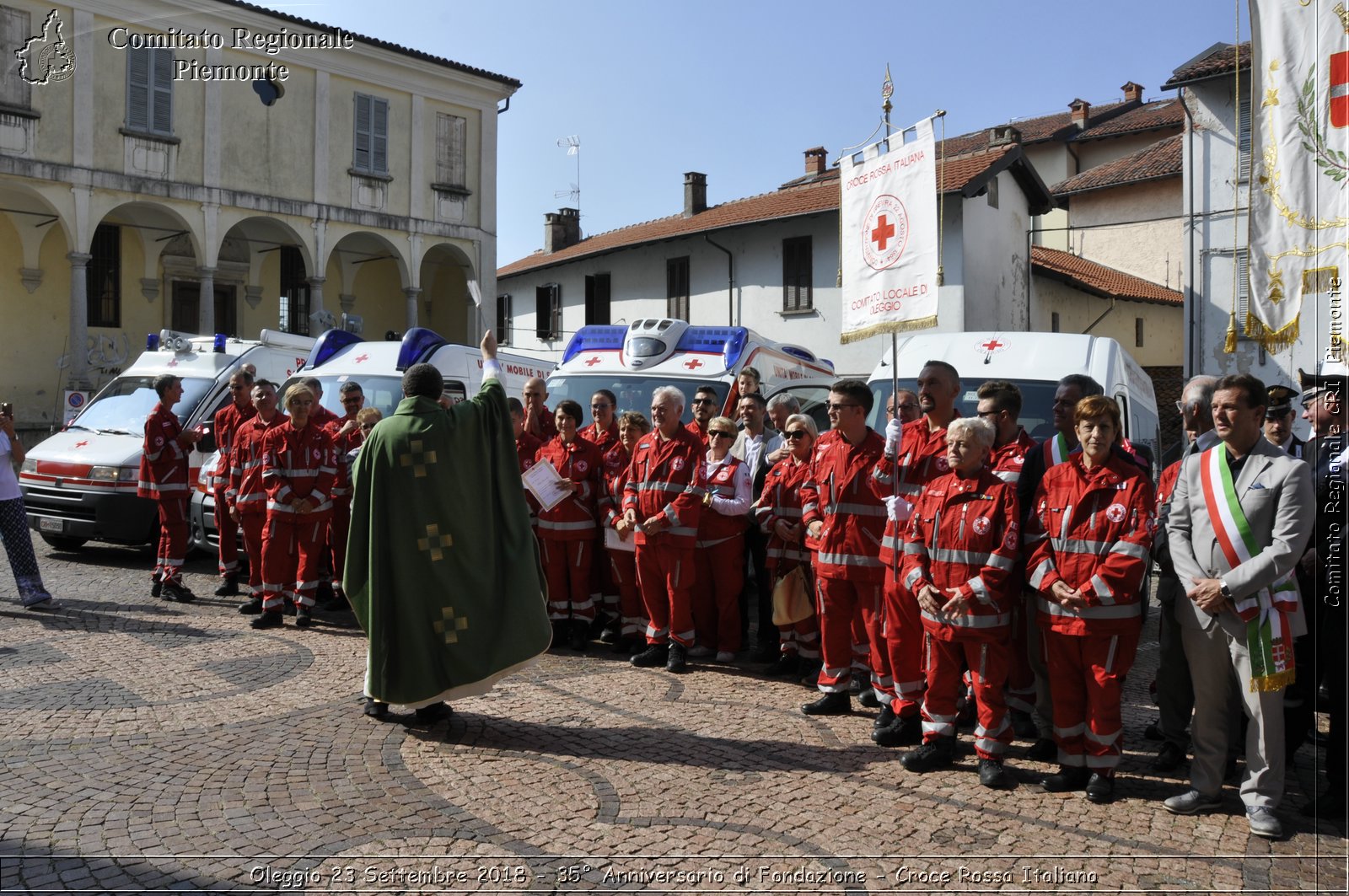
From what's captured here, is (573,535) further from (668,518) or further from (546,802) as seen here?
(546,802)

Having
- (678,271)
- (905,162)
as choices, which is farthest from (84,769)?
(678,271)

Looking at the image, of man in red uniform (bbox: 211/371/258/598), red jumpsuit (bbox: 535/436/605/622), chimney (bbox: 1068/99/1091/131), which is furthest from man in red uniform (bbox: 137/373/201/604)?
chimney (bbox: 1068/99/1091/131)

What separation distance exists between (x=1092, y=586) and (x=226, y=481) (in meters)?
8.18

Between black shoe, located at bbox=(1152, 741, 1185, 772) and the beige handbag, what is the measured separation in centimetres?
241

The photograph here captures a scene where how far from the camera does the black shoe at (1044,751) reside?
5.84 metres

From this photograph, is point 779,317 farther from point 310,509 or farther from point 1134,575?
point 1134,575

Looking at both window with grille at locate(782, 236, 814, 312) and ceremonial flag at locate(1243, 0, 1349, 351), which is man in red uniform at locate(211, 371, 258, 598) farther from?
window with grille at locate(782, 236, 814, 312)

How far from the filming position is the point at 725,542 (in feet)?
26.4

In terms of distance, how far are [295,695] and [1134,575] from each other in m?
4.96

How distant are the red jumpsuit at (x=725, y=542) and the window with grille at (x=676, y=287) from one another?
23.3 m

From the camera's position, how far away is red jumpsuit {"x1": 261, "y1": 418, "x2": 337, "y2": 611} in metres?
9.04

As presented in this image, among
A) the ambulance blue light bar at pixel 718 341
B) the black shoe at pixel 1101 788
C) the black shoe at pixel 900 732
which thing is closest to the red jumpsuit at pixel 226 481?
the ambulance blue light bar at pixel 718 341

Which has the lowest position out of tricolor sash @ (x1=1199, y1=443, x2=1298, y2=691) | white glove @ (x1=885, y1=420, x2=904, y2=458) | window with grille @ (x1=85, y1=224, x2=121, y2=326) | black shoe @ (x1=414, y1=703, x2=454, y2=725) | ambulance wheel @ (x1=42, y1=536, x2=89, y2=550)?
black shoe @ (x1=414, y1=703, x2=454, y2=725)

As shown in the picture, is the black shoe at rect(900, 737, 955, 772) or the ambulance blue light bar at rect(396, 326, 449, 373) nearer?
the black shoe at rect(900, 737, 955, 772)
